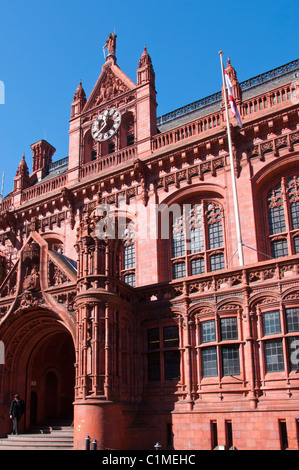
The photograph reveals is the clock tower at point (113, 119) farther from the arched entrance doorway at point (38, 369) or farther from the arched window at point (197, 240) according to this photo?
the arched entrance doorway at point (38, 369)

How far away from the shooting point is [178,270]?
3042 cm

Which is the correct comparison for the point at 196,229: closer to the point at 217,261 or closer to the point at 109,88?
the point at 217,261

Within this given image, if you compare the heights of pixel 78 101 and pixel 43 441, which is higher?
pixel 78 101

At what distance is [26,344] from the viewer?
26750mm

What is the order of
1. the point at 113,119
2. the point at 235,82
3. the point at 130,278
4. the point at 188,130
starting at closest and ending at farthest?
the point at 130,278
the point at 235,82
the point at 188,130
the point at 113,119

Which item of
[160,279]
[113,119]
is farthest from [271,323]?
[113,119]

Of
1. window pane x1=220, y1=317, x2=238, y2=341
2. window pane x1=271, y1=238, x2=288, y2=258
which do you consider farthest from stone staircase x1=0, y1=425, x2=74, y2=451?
window pane x1=271, y1=238, x2=288, y2=258

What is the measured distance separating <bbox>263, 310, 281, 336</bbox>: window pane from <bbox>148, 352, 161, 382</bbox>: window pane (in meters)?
5.36

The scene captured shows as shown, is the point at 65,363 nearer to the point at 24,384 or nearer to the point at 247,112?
the point at 24,384

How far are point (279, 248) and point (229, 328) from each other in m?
8.07

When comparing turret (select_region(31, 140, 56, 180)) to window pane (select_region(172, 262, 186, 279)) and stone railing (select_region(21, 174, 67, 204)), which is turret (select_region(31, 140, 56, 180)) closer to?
stone railing (select_region(21, 174, 67, 204))

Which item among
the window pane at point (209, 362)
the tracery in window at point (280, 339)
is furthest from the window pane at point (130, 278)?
the tracery in window at point (280, 339)

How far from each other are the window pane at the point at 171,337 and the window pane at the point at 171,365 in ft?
1.15
